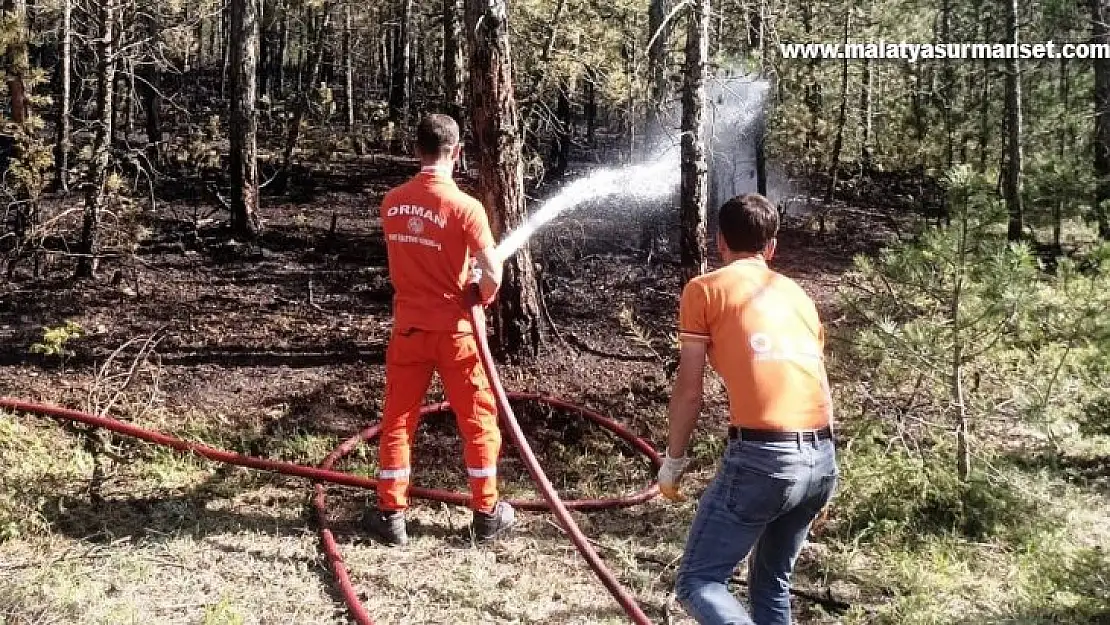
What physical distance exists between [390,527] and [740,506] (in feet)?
7.06

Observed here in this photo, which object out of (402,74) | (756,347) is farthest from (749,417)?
(402,74)

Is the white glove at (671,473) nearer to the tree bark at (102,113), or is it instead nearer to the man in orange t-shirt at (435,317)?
the man in orange t-shirt at (435,317)

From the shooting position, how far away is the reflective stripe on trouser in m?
4.29

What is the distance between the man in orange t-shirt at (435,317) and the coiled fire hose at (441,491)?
0.14 metres

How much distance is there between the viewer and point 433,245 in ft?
13.8

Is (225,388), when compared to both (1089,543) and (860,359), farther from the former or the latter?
(1089,543)

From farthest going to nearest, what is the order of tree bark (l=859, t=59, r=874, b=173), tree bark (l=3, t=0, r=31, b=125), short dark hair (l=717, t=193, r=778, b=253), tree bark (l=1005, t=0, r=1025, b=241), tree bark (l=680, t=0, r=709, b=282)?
tree bark (l=859, t=59, r=874, b=173) → tree bark (l=1005, t=0, r=1025, b=241) → tree bark (l=3, t=0, r=31, b=125) → tree bark (l=680, t=0, r=709, b=282) → short dark hair (l=717, t=193, r=778, b=253)

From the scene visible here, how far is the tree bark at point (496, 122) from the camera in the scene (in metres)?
6.04

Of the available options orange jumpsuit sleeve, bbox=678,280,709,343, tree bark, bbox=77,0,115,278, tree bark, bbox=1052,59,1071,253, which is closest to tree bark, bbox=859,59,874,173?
tree bark, bbox=1052,59,1071,253

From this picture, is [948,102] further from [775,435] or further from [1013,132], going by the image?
[775,435]

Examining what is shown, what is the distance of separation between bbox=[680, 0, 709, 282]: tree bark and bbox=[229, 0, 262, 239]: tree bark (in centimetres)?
625

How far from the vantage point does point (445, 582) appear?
4023 millimetres

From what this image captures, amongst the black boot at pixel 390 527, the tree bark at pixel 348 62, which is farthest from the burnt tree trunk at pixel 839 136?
the black boot at pixel 390 527

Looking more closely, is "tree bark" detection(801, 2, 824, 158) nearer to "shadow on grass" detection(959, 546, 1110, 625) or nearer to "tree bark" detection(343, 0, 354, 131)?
"tree bark" detection(343, 0, 354, 131)
